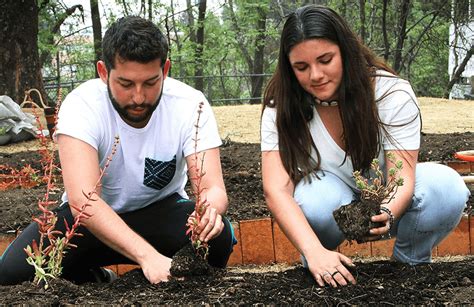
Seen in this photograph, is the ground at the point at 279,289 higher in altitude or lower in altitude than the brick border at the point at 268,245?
higher

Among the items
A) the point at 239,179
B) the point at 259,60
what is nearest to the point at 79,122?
the point at 239,179

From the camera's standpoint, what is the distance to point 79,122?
2.62m

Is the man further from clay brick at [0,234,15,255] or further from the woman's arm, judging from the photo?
clay brick at [0,234,15,255]

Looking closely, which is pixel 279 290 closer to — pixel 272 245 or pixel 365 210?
pixel 365 210

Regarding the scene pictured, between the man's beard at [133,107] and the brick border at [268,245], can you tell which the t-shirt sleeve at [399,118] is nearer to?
the man's beard at [133,107]

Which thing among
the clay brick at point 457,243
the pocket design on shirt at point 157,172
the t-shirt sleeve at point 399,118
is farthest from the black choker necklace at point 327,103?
the clay brick at point 457,243

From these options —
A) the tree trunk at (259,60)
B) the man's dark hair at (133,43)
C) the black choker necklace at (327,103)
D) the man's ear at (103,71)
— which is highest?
the man's dark hair at (133,43)

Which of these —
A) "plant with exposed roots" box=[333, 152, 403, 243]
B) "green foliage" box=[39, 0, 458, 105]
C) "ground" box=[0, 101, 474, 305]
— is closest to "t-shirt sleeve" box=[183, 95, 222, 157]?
"ground" box=[0, 101, 474, 305]

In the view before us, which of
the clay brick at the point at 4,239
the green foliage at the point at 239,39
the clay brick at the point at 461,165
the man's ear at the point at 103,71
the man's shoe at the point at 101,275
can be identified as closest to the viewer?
the man's ear at the point at 103,71

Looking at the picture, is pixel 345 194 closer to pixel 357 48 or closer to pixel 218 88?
pixel 357 48

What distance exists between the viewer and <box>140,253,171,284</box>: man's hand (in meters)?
2.41

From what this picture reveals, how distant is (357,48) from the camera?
2.68m

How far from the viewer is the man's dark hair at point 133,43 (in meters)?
2.56

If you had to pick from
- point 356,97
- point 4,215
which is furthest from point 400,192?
point 4,215
